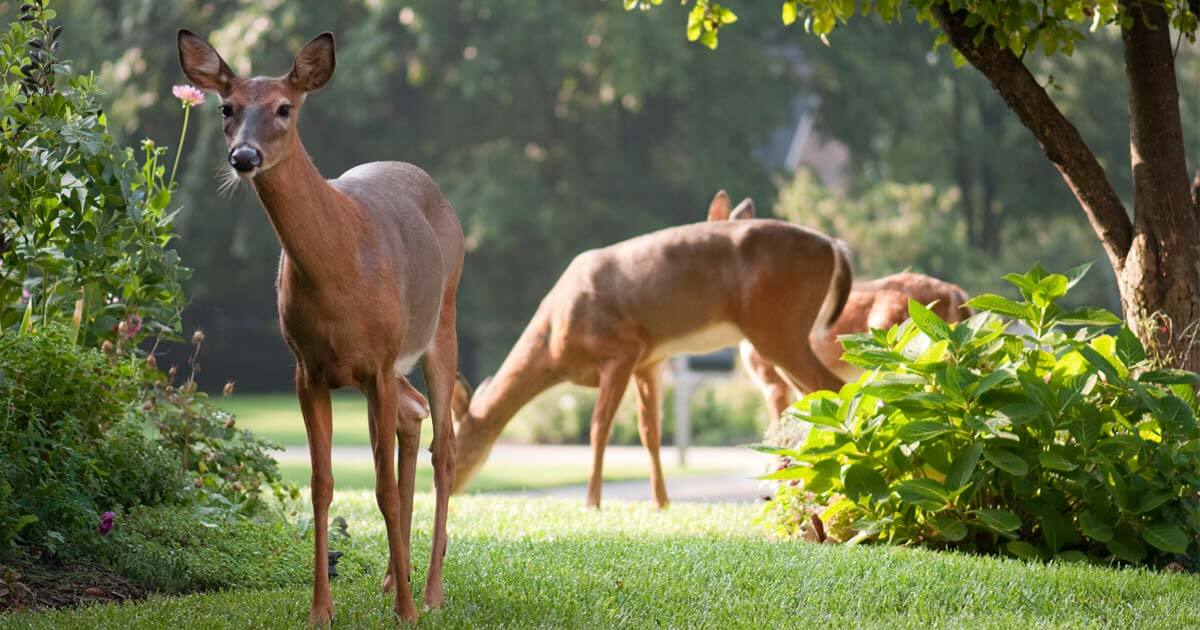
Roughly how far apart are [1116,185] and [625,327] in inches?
1107

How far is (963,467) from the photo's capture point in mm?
6191

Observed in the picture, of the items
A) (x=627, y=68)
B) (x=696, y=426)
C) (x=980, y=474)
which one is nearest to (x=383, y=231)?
(x=980, y=474)

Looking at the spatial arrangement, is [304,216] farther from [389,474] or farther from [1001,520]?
[1001,520]

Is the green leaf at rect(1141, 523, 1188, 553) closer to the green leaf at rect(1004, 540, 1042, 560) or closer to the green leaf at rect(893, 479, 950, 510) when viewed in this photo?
the green leaf at rect(1004, 540, 1042, 560)

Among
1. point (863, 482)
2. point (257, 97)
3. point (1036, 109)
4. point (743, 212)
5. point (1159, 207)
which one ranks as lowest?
point (863, 482)

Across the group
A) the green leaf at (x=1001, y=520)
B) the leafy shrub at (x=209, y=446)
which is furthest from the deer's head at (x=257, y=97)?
the green leaf at (x=1001, y=520)

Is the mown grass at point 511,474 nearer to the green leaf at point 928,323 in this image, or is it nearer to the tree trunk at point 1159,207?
the green leaf at point 928,323

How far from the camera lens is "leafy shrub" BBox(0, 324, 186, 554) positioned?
556 cm

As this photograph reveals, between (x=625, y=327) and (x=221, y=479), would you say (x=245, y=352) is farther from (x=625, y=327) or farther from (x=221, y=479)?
(x=221, y=479)

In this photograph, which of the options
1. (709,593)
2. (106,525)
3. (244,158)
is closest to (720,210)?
(709,593)

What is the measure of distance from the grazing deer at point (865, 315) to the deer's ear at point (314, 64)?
5.86m

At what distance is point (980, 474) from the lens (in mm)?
6273

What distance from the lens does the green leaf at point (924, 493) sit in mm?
6301

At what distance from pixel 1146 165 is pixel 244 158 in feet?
15.4
